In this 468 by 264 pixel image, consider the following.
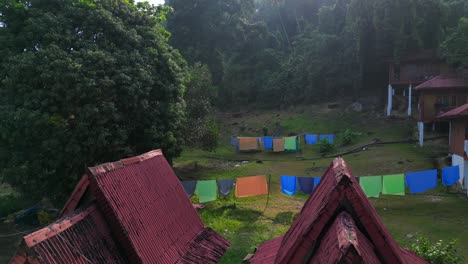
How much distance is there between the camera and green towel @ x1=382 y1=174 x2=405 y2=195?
17.6m

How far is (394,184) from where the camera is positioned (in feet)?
57.9

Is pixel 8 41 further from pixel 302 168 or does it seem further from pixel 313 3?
pixel 313 3

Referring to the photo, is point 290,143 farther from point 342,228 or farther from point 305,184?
point 342,228

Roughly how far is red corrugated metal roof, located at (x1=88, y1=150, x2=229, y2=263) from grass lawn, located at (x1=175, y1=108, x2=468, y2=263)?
15.1 ft

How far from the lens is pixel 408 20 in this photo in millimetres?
36031

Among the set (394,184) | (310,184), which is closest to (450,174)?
(394,184)

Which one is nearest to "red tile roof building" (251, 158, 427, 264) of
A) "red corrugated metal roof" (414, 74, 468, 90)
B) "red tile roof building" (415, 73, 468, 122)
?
"red tile roof building" (415, 73, 468, 122)

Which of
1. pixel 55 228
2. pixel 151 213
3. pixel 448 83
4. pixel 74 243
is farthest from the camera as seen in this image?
pixel 448 83

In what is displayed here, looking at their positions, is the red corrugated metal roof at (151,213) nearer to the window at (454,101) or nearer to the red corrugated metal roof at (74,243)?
the red corrugated metal roof at (74,243)

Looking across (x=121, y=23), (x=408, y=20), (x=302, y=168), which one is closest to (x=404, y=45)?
(x=408, y=20)

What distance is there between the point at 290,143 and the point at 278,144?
40.4 inches

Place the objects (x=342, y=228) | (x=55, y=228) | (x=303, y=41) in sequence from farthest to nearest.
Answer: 1. (x=303, y=41)
2. (x=55, y=228)
3. (x=342, y=228)

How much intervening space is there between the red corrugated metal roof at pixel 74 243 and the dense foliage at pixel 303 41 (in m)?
31.6

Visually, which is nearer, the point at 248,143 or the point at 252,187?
the point at 252,187
